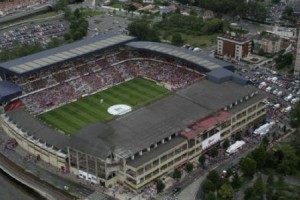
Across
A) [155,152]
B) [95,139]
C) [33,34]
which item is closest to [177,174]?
[155,152]

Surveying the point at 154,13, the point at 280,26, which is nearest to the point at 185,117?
the point at 280,26

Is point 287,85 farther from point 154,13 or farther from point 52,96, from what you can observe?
point 154,13

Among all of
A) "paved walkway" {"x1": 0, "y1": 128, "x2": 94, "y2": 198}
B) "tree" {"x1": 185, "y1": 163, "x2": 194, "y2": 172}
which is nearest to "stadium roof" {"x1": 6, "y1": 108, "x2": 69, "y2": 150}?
"paved walkway" {"x1": 0, "y1": 128, "x2": 94, "y2": 198}

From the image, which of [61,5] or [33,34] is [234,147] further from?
[61,5]

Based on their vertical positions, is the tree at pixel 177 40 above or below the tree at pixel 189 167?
above

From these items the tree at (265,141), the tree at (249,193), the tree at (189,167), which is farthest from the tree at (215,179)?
the tree at (265,141)

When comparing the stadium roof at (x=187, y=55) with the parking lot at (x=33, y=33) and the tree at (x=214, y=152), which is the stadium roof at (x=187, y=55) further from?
the parking lot at (x=33, y=33)
